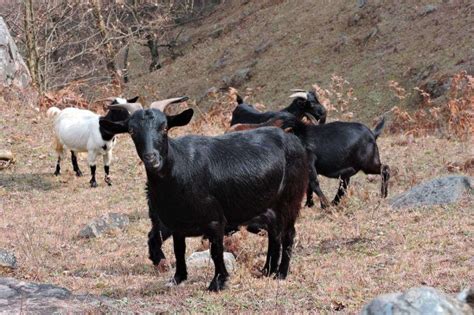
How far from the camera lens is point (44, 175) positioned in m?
12.4

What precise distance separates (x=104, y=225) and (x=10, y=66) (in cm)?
1041

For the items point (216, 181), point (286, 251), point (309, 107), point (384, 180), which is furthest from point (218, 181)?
point (309, 107)

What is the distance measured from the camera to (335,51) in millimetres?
24844

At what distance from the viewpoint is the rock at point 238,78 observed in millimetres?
26675

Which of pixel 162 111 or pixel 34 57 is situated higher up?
pixel 162 111

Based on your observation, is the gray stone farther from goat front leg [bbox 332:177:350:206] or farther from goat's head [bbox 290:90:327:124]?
goat front leg [bbox 332:177:350:206]

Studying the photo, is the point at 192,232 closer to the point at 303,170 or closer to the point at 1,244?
the point at 303,170

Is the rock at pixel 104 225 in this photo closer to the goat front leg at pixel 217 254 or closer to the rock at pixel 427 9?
the goat front leg at pixel 217 254

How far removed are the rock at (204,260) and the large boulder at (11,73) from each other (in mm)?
11160

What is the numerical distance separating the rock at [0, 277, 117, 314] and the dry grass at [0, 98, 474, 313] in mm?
242

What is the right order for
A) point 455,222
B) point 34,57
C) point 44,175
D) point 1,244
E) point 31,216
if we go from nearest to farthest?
point 455,222 → point 1,244 → point 31,216 → point 44,175 → point 34,57

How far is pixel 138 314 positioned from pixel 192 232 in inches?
35.9

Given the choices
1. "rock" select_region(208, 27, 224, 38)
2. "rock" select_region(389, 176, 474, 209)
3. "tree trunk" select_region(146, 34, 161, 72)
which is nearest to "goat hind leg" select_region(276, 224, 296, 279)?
"rock" select_region(389, 176, 474, 209)

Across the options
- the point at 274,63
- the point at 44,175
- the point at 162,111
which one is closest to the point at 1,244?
the point at 162,111
